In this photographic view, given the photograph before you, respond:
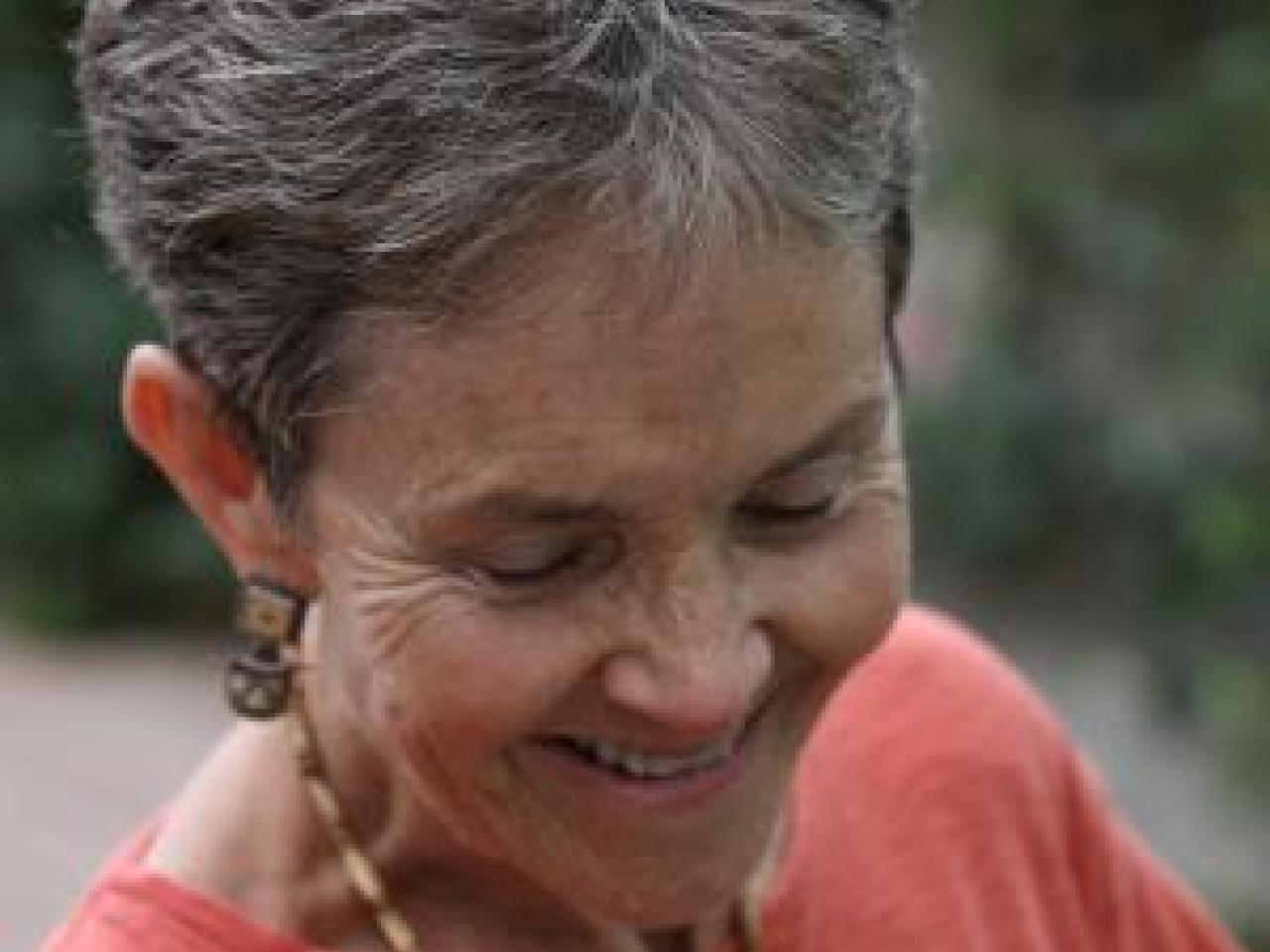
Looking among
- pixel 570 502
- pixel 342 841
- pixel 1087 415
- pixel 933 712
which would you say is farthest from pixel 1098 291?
pixel 570 502

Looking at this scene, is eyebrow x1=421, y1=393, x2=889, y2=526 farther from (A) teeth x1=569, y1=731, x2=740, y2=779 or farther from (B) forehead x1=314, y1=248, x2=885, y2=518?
(A) teeth x1=569, y1=731, x2=740, y2=779

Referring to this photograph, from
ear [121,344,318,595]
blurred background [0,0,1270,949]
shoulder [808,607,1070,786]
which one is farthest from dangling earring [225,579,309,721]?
blurred background [0,0,1270,949]

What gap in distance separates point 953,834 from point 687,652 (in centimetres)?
57

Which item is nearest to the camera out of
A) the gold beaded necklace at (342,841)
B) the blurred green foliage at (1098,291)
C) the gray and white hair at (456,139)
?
the gray and white hair at (456,139)

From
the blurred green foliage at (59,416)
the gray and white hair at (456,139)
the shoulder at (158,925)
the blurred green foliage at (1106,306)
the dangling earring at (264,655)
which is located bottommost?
the blurred green foliage at (59,416)

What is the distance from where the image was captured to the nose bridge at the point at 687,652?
1870 mm

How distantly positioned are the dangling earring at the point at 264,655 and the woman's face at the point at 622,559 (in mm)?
58

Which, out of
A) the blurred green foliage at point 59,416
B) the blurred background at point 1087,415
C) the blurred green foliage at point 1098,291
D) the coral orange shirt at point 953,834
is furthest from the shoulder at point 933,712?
the blurred green foliage at point 59,416

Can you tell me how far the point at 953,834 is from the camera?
2.37m

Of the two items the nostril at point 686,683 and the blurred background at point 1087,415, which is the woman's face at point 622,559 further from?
the blurred background at point 1087,415

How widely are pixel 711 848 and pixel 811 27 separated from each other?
0.54 meters

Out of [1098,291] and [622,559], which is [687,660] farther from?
[1098,291]

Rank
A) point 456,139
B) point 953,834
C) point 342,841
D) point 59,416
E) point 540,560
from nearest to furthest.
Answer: point 456,139 < point 540,560 < point 342,841 < point 953,834 < point 59,416

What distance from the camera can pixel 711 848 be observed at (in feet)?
6.50
